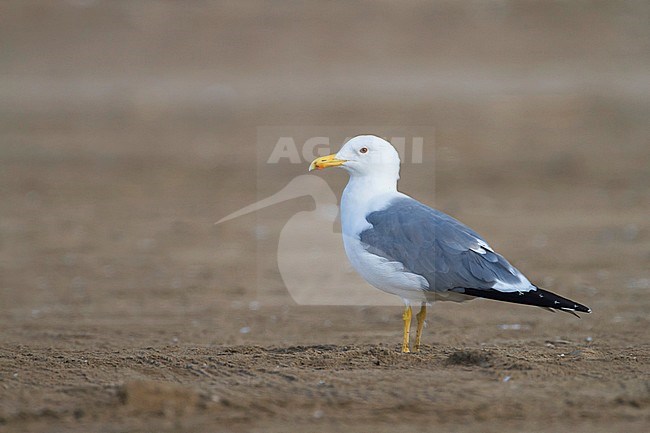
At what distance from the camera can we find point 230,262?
1173 cm

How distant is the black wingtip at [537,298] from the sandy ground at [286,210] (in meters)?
0.36

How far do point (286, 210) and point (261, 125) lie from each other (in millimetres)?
7048

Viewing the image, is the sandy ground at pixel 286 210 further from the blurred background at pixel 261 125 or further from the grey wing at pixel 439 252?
the grey wing at pixel 439 252

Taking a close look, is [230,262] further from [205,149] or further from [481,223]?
[205,149]

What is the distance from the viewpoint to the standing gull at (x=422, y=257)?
6195 millimetres

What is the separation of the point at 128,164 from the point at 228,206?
170 inches

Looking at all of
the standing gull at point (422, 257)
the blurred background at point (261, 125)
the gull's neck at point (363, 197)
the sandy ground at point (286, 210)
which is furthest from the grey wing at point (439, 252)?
the blurred background at point (261, 125)

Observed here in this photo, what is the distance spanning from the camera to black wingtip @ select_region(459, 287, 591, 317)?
19.4ft

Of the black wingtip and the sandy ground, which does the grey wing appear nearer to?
the black wingtip

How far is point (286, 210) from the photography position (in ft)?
48.7

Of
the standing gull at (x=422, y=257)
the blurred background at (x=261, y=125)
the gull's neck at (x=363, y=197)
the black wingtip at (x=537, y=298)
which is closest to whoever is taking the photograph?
the black wingtip at (x=537, y=298)

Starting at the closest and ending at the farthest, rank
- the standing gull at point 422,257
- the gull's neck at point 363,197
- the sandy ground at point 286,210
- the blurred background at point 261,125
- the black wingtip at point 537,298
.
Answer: the sandy ground at point 286,210
the black wingtip at point 537,298
the standing gull at point 422,257
the gull's neck at point 363,197
the blurred background at point 261,125

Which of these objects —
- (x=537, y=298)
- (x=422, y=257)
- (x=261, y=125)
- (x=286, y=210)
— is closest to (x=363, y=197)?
(x=422, y=257)

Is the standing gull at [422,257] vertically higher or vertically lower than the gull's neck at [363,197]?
lower
